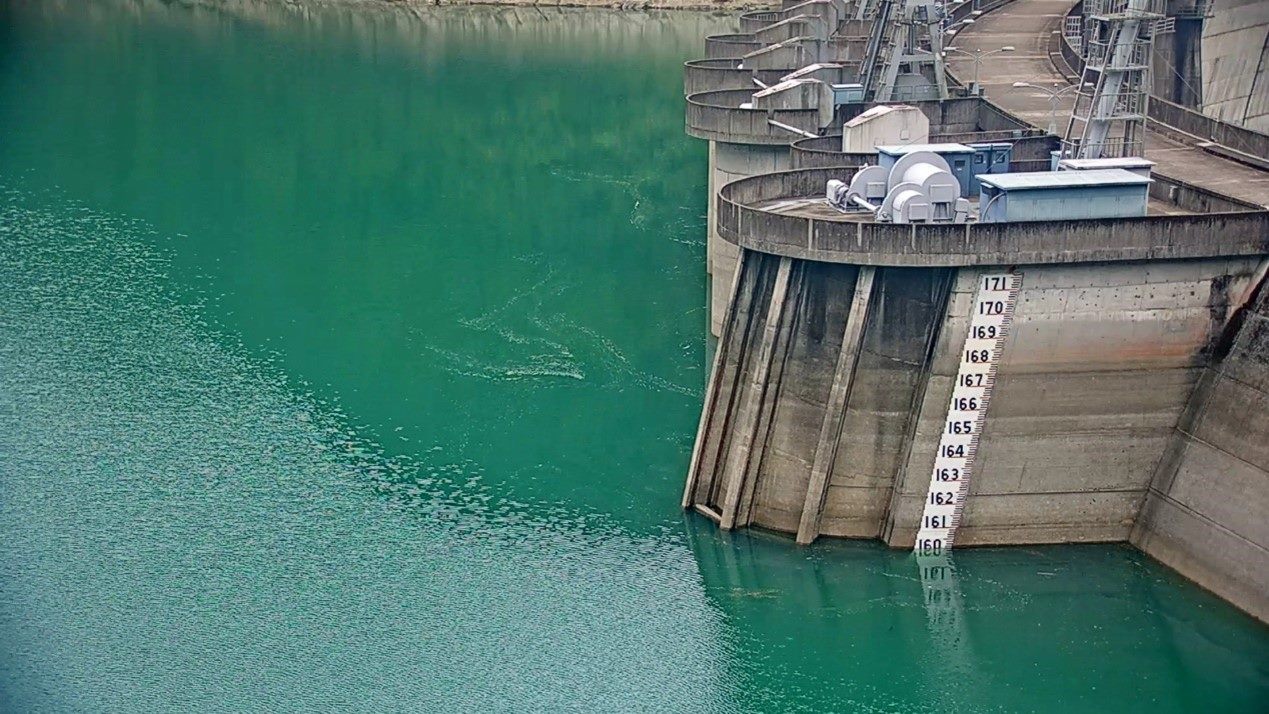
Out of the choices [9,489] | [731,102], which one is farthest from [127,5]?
[9,489]

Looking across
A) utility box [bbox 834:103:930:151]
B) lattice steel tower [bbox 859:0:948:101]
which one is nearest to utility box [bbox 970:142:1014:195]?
utility box [bbox 834:103:930:151]

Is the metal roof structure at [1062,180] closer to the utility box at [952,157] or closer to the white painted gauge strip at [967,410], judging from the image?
the white painted gauge strip at [967,410]

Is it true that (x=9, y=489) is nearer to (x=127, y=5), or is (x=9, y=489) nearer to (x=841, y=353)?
(x=841, y=353)

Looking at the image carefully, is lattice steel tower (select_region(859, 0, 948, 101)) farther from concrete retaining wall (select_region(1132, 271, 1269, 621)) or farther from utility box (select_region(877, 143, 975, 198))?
concrete retaining wall (select_region(1132, 271, 1269, 621))

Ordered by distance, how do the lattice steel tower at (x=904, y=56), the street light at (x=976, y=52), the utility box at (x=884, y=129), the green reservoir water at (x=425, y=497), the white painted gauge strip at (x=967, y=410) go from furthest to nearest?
the street light at (x=976, y=52), the lattice steel tower at (x=904, y=56), the utility box at (x=884, y=129), the white painted gauge strip at (x=967, y=410), the green reservoir water at (x=425, y=497)

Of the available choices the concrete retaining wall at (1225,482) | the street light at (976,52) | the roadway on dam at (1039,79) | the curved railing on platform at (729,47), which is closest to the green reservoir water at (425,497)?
the concrete retaining wall at (1225,482)

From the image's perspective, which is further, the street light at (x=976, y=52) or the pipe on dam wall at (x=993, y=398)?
the street light at (x=976, y=52)

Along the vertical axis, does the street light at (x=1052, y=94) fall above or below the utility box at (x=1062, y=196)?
below
